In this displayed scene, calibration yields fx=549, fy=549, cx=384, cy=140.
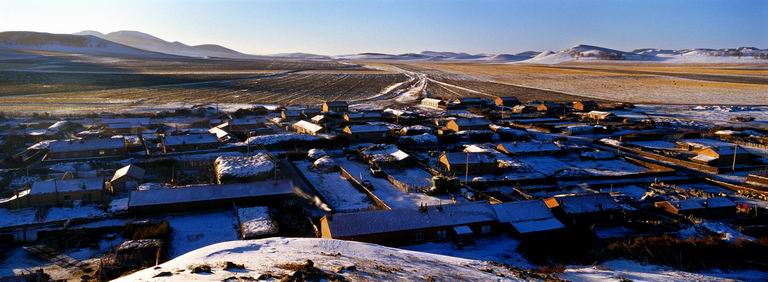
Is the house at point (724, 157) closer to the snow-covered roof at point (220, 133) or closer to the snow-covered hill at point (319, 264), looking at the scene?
the snow-covered hill at point (319, 264)

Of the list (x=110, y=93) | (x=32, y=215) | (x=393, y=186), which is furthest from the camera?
(x=110, y=93)

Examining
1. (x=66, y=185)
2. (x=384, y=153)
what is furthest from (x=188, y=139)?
(x=384, y=153)

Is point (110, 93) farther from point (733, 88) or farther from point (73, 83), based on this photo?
point (733, 88)

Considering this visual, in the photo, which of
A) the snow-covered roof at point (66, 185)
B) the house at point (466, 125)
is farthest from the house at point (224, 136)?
the house at point (466, 125)

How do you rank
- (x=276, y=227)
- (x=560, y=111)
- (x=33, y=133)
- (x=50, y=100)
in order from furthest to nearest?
(x=50, y=100) → (x=560, y=111) → (x=33, y=133) → (x=276, y=227)

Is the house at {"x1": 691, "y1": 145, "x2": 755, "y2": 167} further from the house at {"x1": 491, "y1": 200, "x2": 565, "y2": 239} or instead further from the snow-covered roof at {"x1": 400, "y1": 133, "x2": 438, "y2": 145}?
the house at {"x1": 491, "y1": 200, "x2": 565, "y2": 239}

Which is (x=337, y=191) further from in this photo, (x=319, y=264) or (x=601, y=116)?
(x=601, y=116)

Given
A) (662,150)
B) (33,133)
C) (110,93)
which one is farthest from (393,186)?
(110,93)

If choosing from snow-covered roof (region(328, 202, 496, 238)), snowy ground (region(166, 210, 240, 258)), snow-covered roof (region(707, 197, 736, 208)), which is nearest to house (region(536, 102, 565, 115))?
snow-covered roof (region(707, 197, 736, 208))
